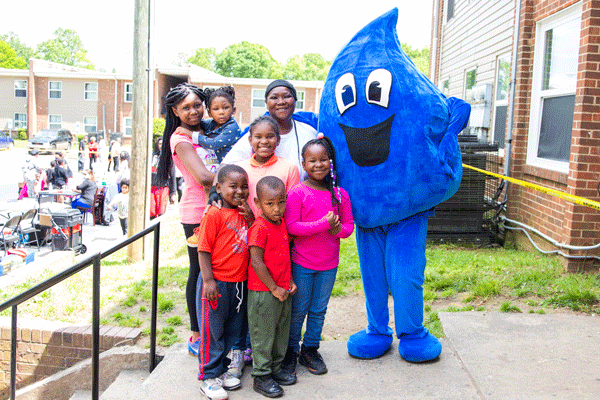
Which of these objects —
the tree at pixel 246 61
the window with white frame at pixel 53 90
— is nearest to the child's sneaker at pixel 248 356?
the window with white frame at pixel 53 90

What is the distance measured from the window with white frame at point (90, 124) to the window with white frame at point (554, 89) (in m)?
33.3

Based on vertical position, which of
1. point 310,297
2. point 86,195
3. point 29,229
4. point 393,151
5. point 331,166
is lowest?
point 29,229

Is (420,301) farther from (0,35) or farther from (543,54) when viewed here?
(0,35)

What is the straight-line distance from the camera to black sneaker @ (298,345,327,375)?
3.04 meters

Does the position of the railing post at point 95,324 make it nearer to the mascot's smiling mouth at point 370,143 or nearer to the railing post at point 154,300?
the railing post at point 154,300

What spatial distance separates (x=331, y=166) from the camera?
2.92 metres

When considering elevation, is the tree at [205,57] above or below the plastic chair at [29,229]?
above

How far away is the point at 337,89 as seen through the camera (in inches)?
118

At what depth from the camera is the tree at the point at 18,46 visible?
3396 inches

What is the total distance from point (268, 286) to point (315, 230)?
0.40m

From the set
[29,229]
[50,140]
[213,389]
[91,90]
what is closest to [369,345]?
[213,389]

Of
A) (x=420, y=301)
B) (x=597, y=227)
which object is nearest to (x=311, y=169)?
(x=420, y=301)

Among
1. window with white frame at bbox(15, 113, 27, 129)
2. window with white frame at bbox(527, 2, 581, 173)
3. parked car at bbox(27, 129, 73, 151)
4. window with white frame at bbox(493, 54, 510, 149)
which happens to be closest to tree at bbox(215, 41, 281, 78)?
window with white frame at bbox(15, 113, 27, 129)

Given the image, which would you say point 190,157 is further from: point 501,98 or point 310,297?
point 501,98
